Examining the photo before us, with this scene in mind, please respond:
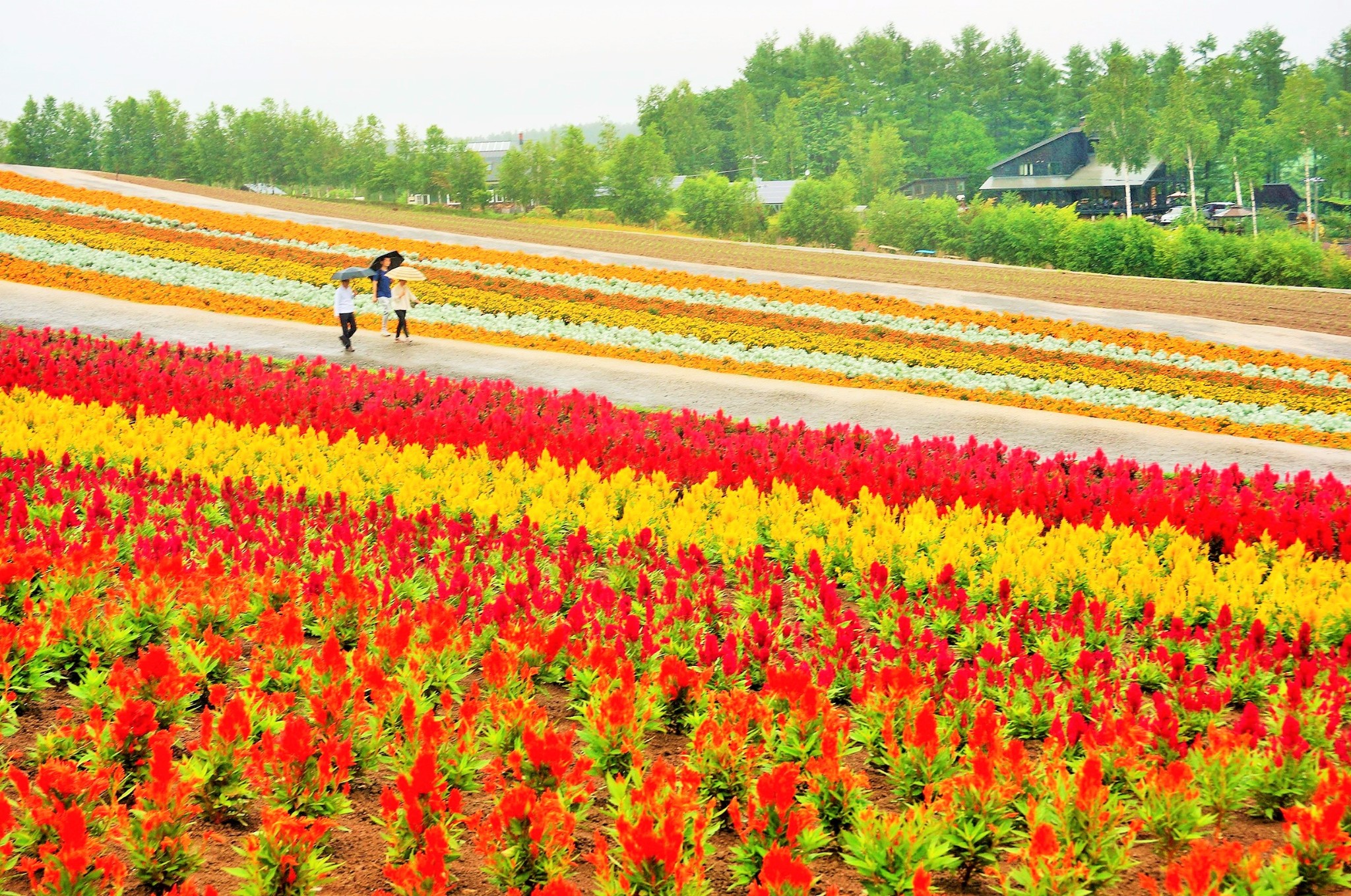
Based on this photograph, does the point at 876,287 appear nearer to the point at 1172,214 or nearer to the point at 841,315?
the point at 841,315

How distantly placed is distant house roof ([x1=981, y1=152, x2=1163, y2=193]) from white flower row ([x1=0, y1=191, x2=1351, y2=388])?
129 feet

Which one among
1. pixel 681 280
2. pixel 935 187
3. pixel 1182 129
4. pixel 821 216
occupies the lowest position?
pixel 681 280

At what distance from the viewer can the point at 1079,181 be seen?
183ft

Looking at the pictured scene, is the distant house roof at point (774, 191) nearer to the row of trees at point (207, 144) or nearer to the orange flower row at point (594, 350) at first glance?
the row of trees at point (207, 144)

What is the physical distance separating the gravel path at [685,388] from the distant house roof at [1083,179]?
152ft

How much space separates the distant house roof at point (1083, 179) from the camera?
54625 millimetres

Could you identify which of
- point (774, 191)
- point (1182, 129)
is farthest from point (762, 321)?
point (774, 191)

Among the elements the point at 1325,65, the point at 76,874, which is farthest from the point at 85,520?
the point at 1325,65

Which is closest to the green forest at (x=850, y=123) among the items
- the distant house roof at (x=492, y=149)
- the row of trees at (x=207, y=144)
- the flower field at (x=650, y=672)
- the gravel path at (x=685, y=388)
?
the row of trees at (x=207, y=144)

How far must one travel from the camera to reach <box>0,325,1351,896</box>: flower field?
138 inches

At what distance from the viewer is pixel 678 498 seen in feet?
26.5

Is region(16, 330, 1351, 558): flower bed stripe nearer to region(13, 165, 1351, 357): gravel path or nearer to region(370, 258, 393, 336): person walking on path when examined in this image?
region(370, 258, 393, 336): person walking on path

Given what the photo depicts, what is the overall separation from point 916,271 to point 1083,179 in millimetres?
30945

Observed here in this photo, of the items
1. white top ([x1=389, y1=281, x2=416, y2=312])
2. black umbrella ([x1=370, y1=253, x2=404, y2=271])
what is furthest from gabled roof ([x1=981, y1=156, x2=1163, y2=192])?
white top ([x1=389, y1=281, x2=416, y2=312])
